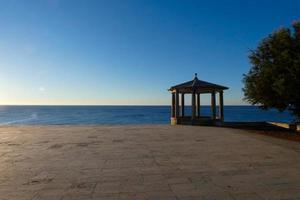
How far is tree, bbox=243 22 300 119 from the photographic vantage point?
1658 cm

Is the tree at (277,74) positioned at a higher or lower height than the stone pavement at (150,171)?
higher

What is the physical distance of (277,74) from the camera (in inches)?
688

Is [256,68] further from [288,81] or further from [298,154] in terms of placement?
[298,154]

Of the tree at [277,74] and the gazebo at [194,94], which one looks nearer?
the tree at [277,74]

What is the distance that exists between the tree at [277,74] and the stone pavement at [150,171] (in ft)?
16.5

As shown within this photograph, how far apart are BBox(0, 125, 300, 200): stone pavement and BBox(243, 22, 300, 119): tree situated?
502 cm

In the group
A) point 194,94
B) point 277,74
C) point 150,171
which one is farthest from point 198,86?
point 150,171

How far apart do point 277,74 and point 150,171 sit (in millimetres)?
11765

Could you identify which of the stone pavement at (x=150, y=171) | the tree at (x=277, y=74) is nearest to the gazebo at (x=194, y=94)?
the tree at (x=277, y=74)

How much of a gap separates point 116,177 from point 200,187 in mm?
1874

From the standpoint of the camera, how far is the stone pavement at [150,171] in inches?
242

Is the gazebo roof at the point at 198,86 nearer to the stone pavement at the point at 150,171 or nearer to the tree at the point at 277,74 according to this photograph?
the tree at the point at 277,74

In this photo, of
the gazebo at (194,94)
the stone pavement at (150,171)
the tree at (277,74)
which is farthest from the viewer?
the gazebo at (194,94)

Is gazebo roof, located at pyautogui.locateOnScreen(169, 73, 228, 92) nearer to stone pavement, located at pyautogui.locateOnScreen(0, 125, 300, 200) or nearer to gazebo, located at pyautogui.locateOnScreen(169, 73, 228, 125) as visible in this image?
gazebo, located at pyautogui.locateOnScreen(169, 73, 228, 125)
